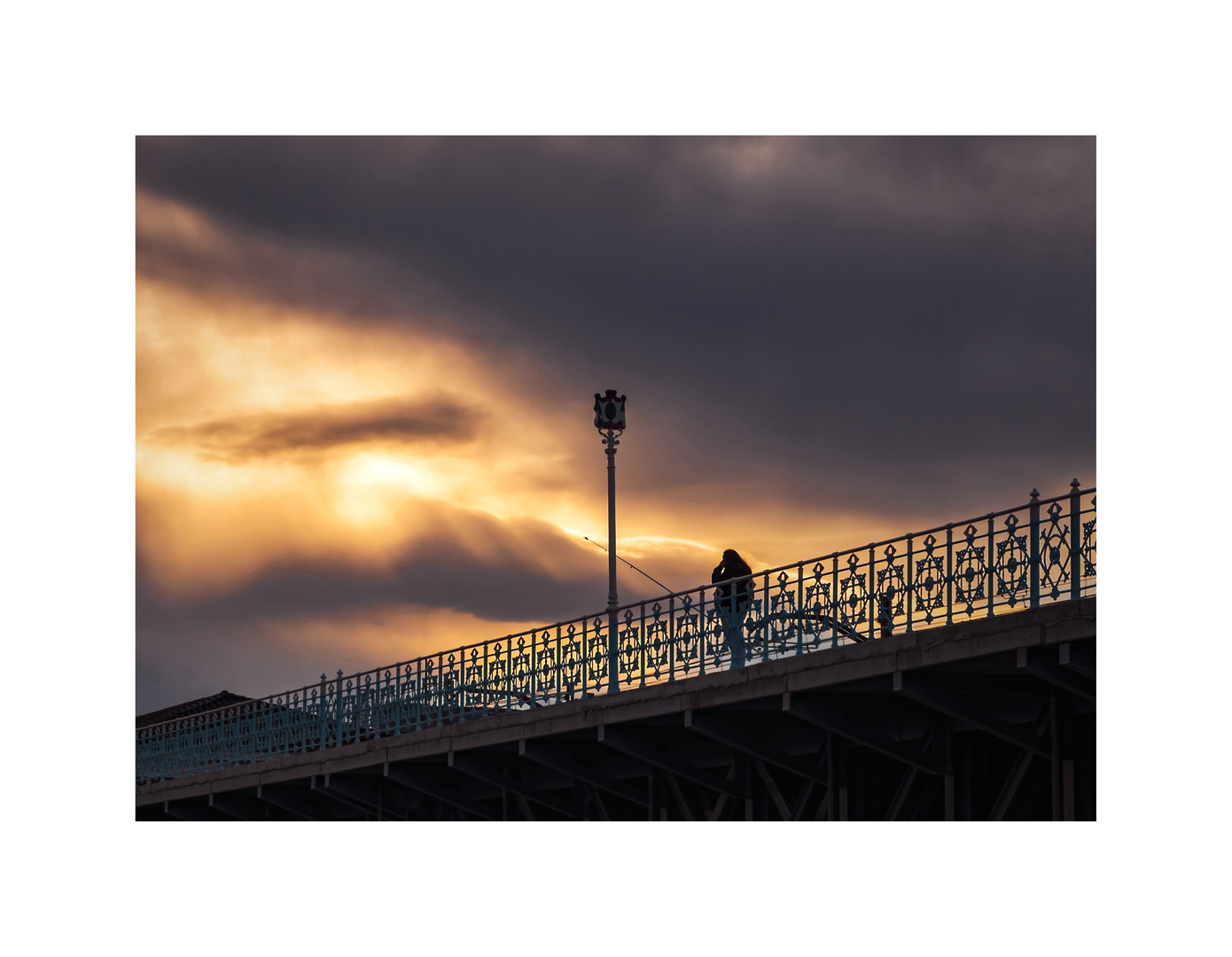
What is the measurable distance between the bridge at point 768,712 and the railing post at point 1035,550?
0.7 inches

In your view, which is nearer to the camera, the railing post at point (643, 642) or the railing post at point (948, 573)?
the railing post at point (948, 573)

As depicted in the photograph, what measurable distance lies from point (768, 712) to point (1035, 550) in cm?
473

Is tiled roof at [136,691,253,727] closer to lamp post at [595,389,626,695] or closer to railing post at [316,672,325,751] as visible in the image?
railing post at [316,672,325,751]

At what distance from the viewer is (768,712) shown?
17250mm

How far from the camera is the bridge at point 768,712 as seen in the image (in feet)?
45.2

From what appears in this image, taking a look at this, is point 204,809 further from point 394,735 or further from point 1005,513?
point 1005,513

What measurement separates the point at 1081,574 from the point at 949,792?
4002mm

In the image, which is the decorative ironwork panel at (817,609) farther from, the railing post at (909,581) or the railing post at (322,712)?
the railing post at (322,712)

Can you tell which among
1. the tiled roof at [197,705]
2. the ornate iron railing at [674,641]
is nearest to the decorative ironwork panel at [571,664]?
the ornate iron railing at [674,641]

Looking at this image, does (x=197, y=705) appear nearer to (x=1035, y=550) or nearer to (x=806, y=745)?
(x=806, y=745)

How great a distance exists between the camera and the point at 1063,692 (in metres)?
14.8

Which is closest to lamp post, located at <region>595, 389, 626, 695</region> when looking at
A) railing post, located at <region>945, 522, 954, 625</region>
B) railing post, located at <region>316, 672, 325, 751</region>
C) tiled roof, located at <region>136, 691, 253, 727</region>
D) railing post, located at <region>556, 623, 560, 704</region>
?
railing post, located at <region>556, 623, 560, 704</region>

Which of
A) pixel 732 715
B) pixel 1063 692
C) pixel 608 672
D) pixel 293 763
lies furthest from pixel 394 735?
pixel 1063 692

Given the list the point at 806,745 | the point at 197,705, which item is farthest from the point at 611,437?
the point at 197,705
